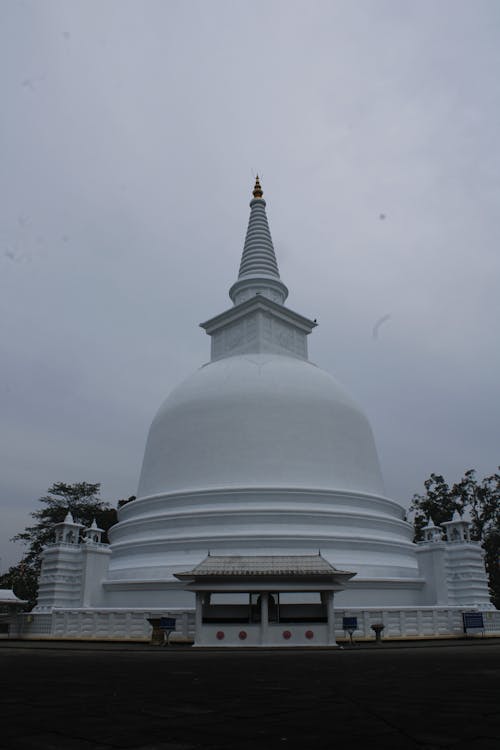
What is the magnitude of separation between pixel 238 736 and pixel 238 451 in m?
26.7

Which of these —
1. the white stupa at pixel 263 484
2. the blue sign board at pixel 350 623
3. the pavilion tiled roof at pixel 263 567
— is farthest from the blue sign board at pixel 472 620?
the pavilion tiled roof at pixel 263 567

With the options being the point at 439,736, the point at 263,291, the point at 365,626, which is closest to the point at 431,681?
the point at 439,736

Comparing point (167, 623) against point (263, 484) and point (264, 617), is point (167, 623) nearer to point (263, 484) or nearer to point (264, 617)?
point (264, 617)

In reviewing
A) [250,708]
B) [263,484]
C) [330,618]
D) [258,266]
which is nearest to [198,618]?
[330,618]

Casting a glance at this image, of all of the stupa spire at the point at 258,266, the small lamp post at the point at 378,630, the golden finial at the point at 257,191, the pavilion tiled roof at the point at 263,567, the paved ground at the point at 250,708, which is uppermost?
the golden finial at the point at 257,191

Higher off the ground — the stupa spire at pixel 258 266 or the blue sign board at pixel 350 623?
the stupa spire at pixel 258 266

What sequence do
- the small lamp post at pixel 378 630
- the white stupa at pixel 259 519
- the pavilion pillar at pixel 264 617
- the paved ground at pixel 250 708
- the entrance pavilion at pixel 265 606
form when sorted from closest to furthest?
the paved ground at pixel 250 708
the pavilion pillar at pixel 264 617
the entrance pavilion at pixel 265 606
the small lamp post at pixel 378 630
the white stupa at pixel 259 519

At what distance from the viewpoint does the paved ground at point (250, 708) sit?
5000 millimetres

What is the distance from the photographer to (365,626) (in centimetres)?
2438

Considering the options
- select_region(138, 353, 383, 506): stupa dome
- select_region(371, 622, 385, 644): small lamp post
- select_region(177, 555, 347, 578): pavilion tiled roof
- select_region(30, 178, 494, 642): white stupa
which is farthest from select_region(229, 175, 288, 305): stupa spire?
select_region(371, 622, 385, 644): small lamp post

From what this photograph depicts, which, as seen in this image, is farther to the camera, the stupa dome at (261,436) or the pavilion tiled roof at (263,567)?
the stupa dome at (261,436)

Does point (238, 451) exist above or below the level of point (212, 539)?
above

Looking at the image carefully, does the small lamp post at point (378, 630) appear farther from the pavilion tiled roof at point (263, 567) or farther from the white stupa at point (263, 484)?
the white stupa at point (263, 484)

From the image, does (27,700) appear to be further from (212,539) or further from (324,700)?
(212,539)
